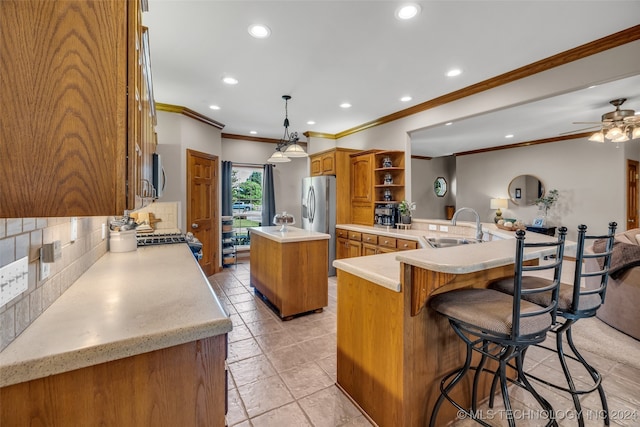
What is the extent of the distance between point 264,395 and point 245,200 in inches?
202

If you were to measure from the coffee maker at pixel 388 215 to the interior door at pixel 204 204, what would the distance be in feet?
9.68

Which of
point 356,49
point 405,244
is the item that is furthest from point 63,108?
point 405,244

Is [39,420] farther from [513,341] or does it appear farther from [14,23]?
[513,341]

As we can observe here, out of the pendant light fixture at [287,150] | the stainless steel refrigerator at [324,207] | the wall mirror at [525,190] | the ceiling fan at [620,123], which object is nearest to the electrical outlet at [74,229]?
the pendant light fixture at [287,150]

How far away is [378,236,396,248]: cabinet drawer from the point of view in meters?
4.04

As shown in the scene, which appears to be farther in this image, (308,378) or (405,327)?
(308,378)

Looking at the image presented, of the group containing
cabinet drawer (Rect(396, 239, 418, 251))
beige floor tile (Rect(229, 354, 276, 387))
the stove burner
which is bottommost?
beige floor tile (Rect(229, 354, 276, 387))

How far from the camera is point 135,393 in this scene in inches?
32.4

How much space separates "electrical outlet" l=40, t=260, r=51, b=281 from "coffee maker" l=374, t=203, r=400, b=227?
413 cm

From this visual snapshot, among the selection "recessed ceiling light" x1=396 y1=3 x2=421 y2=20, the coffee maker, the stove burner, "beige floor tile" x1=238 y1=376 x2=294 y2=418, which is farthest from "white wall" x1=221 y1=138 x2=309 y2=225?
"beige floor tile" x1=238 y1=376 x2=294 y2=418

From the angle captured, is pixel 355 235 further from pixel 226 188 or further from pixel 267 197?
pixel 226 188

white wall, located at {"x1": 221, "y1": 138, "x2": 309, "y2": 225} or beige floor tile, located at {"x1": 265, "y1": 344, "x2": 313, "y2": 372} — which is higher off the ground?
white wall, located at {"x1": 221, "y1": 138, "x2": 309, "y2": 225}

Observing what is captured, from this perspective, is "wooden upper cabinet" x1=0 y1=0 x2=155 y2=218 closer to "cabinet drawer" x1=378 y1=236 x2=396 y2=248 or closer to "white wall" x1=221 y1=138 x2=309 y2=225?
"cabinet drawer" x1=378 y1=236 x2=396 y2=248

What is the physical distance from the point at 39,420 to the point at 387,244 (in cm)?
378
